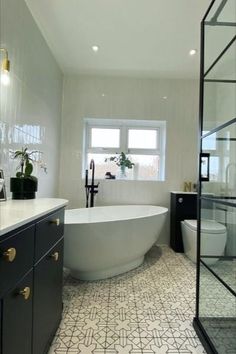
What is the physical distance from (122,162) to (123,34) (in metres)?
1.77

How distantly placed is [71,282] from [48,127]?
6.07ft

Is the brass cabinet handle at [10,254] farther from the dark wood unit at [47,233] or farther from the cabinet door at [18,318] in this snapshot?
the dark wood unit at [47,233]

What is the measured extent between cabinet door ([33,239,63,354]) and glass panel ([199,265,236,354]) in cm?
98

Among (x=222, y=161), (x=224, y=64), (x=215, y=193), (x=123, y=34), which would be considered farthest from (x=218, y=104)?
(x=123, y=34)

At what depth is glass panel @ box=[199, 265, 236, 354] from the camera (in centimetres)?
160

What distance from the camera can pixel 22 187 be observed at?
181 centimetres

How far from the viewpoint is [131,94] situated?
3717mm

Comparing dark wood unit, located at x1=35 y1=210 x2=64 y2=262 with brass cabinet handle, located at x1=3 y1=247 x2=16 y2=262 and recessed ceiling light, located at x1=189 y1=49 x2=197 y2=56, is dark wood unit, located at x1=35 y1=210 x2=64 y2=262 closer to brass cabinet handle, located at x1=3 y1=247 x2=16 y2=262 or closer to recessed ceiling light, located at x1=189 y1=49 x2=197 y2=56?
brass cabinet handle, located at x1=3 y1=247 x2=16 y2=262

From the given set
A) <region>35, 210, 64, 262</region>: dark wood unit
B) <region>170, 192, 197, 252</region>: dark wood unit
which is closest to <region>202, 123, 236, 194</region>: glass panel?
<region>170, 192, 197, 252</region>: dark wood unit

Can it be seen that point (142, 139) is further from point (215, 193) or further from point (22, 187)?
point (22, 187)

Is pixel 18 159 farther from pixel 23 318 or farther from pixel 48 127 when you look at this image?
pixel 23 318

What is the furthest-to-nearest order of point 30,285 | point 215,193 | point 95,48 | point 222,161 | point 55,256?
point 95,48, point 222,161, point 215,193, point 55,256, point 30,285

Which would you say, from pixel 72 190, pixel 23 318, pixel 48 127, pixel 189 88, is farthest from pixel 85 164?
pixel 23 318

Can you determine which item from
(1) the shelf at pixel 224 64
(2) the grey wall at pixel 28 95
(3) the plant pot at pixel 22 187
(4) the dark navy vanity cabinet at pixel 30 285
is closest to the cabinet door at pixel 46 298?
(4) the dark navy vanity cabinet at pixel 30 285
